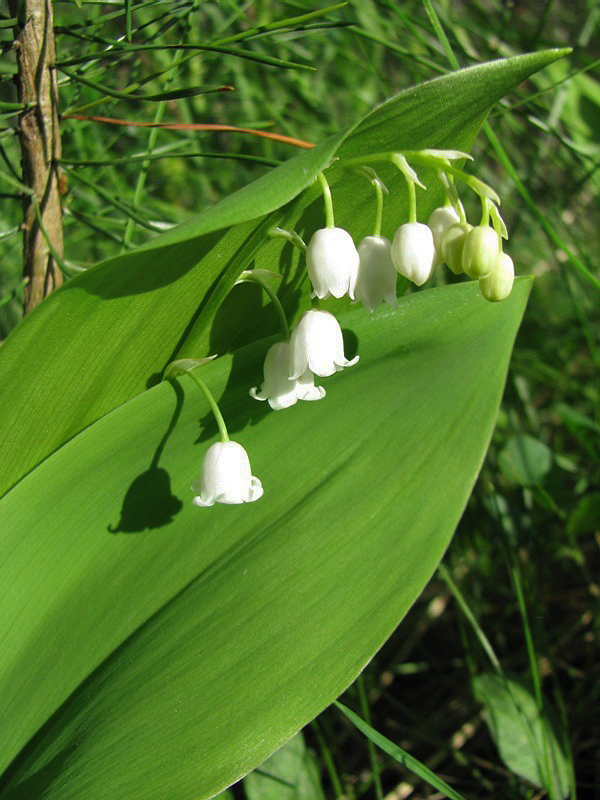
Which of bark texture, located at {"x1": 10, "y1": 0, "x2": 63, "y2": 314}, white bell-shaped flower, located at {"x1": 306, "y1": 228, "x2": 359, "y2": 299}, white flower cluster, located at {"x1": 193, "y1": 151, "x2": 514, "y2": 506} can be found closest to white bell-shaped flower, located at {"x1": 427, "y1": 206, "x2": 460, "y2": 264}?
white flower cluster, located at {"x1": 193, "y1": 151, "x2": 514, "y2": 506}

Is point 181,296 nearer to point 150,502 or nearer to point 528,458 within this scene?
point 150,502

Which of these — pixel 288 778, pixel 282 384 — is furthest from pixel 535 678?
pixel 282 384

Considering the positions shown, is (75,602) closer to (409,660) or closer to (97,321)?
(97,321)

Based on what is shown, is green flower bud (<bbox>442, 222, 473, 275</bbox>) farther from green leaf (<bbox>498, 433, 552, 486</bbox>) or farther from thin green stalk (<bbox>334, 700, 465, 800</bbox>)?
green leaf (<bbox>498, 433, 552, 486</bbox>)

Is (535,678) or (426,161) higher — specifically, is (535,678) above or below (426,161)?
below

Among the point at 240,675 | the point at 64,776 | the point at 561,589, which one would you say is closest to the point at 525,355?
the point at 561,589

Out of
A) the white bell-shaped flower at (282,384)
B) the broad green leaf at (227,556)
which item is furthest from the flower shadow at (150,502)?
the white bell-shaped flower at (282,384)

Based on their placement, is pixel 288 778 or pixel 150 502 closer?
pixel 150 502
